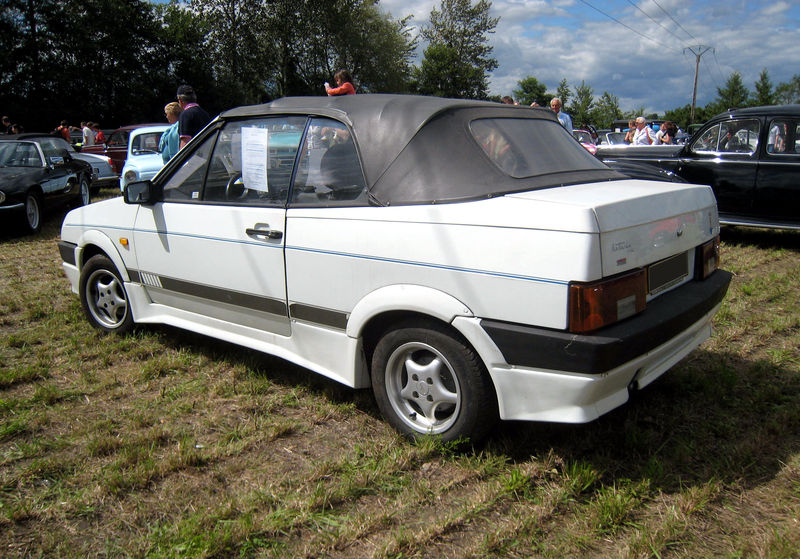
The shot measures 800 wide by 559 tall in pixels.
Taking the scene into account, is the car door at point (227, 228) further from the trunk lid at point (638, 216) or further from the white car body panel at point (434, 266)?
the trunk lid at point (638, 216)

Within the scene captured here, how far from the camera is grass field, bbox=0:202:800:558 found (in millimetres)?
2395

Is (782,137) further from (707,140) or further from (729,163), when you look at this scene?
(707,140)

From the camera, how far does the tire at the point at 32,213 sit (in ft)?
30.8

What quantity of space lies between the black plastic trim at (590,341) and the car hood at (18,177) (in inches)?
354

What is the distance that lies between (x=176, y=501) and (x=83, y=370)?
1.87m

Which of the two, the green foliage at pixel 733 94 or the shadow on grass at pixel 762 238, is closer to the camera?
the shadow on grass at pixel 762 238

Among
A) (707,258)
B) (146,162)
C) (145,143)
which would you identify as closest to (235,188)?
(707,258)

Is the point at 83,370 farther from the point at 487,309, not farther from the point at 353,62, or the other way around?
the point at 353,62

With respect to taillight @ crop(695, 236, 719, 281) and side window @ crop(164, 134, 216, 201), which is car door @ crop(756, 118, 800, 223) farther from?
side window @ crop(164, 134, 216, 201)

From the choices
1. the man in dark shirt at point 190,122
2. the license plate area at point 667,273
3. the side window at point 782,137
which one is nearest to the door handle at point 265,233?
the license plate area at point 667,273

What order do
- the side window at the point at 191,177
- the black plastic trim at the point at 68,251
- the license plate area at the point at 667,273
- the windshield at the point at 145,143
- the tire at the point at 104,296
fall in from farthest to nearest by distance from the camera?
the windshield at the point at 145,143
the black plastic trim at the point at 68,251
the tire at the point at 104,296
the side window at the point at 191,177
the license plate area at the point at 667,273

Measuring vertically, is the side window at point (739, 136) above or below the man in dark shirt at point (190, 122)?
below

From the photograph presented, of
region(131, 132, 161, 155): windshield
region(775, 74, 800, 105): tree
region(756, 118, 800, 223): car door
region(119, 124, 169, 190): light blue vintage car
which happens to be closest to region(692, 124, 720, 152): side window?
region(756, 118, 800, 223): car door

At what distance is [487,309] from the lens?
2598 mm
